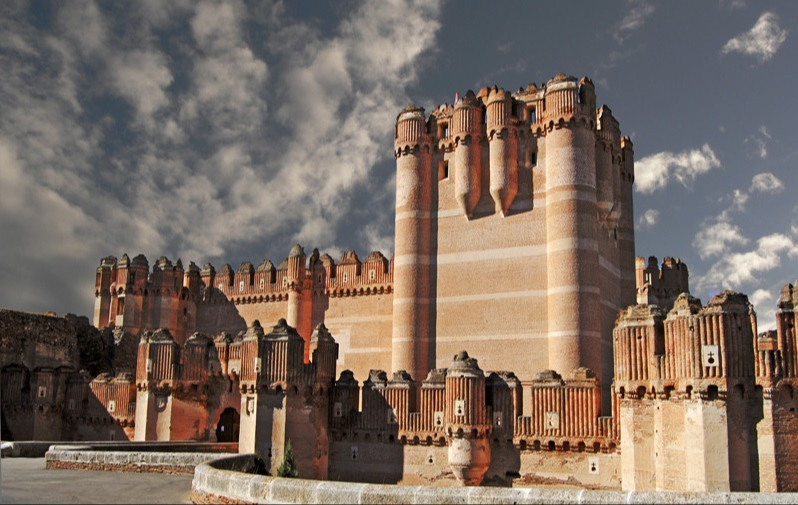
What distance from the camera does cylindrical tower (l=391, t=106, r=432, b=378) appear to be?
35.4m

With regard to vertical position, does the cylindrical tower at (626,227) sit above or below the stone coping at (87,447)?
above

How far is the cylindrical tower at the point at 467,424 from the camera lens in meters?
24.3

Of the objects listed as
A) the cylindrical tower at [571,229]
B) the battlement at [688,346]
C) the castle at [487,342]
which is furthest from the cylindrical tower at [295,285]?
the battlement at [688,346]

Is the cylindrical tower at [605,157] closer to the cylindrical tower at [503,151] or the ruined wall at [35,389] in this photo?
the cylindrical tower at [503,151]

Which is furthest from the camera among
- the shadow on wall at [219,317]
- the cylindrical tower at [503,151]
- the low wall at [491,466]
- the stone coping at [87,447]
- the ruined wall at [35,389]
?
the shadow on wall at [219,317]

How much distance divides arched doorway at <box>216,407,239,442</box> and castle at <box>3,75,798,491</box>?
0.24 feet

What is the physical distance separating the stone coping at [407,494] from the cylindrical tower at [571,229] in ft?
63.5

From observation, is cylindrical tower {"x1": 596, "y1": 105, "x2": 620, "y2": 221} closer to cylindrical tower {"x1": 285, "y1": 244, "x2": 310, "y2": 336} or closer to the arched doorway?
cylindrical tower {"x1": 285, "y1": 244, "x2": 310, "y2": 336}

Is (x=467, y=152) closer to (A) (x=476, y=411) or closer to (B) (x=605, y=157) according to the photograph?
(B) (x=605, y=157)

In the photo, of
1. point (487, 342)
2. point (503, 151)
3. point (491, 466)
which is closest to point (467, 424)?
point (491, 466)

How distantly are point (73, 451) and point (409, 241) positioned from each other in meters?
19.1

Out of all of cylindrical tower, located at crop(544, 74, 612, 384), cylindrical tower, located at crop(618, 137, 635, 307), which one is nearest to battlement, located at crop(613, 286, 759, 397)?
cylindrical tower, located at crop(544, 74, 612, 384)

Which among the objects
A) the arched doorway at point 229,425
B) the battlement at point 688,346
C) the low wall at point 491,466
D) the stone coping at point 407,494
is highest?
the battlement at point 688,346

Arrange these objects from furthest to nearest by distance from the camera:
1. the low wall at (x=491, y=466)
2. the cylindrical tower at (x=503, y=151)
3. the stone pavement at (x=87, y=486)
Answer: the cylindrical tower at (x=503, y=151) → the low wall at (x=491, y=466) → the stone pavement at (x=87, y=486)
